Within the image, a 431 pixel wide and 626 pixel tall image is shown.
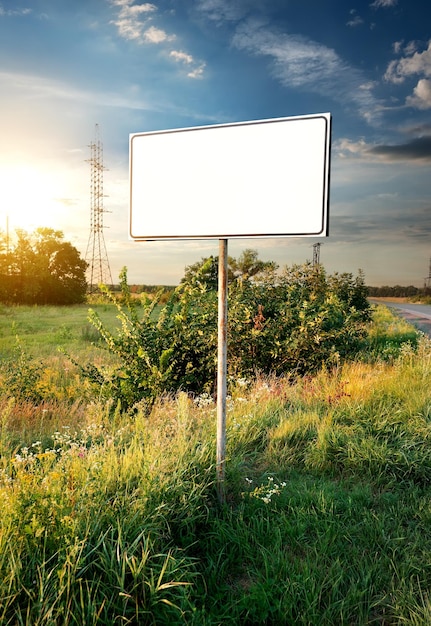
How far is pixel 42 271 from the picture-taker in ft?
97.2

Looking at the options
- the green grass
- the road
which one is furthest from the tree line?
the road

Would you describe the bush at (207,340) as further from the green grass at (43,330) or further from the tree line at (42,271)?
the tree line at (42,271)

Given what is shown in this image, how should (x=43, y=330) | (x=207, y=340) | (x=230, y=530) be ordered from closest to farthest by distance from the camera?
1. (x=230, y=530)
2. (x=207, y=340)
3. (x=43, y=330)

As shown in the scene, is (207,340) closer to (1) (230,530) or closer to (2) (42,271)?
(1) (230,530)

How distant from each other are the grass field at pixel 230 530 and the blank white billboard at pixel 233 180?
1530 millimetres

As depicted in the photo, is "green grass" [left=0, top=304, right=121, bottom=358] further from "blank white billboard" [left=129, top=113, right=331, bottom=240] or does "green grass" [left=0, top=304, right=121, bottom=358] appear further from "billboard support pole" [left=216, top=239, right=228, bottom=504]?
"billboard support pole" [left=216, top=239, right=228, bottom=504]

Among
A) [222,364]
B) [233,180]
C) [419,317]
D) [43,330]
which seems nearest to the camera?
[233,180]

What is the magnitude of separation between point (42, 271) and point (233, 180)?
2814 cm

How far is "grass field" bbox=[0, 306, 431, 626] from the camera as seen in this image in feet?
8.09

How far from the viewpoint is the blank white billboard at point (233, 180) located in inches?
128

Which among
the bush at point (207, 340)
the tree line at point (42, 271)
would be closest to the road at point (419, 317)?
the bush at point (207, 340)

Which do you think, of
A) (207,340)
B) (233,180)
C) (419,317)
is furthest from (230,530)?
(419,317)

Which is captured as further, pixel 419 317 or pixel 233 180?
pixel 419 317

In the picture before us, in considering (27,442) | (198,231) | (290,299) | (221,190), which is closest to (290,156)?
(221,190)
